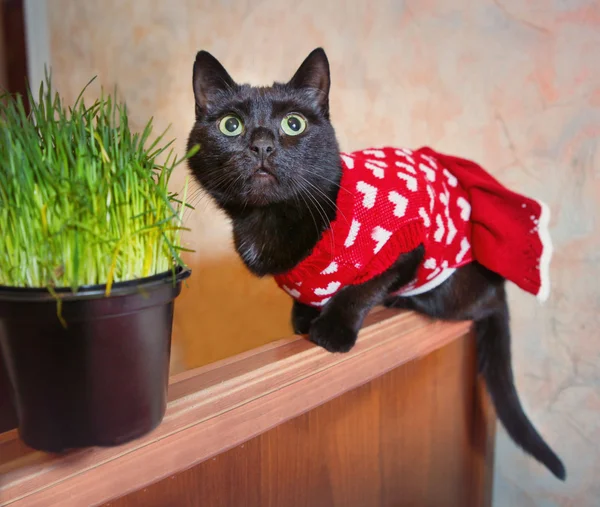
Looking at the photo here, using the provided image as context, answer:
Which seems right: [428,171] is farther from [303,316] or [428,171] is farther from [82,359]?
[82,359]

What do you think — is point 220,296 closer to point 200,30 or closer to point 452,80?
point 200,30

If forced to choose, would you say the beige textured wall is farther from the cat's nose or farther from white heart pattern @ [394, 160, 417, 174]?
the cat's nose

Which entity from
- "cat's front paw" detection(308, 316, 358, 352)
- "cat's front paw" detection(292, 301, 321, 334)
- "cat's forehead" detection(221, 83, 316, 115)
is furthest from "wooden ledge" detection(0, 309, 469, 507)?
"cat's forehead" detection(221, 83, 316, 115)

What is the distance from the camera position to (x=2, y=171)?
378 mm

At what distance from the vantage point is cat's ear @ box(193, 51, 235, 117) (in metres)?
0.71

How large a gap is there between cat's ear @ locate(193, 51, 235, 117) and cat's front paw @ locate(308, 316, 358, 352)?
37 cm

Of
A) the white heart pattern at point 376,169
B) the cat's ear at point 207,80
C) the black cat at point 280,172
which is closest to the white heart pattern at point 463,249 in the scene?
the black cat at point 280,172

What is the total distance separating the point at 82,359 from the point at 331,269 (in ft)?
1.36

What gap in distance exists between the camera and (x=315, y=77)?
74cm

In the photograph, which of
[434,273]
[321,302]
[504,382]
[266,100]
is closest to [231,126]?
[266,100]

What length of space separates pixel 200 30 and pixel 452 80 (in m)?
0.77

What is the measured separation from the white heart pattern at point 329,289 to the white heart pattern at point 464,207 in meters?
0.28

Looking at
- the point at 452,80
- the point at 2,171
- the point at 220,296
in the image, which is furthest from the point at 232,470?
the point at 220,296

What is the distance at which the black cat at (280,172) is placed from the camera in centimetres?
66
